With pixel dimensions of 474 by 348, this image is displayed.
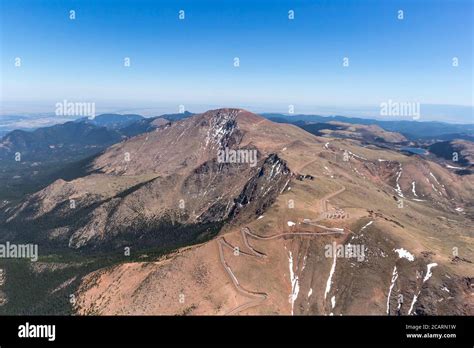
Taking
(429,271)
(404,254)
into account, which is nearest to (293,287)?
(404,254)

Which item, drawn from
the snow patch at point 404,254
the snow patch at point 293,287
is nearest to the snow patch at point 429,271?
the snow patch at point 404,254

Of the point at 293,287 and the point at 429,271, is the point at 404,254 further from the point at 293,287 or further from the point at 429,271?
the point at 293,287

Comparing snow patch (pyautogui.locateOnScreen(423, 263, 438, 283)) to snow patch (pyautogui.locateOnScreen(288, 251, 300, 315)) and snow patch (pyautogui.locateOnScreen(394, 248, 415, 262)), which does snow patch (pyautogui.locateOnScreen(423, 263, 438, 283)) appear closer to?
snow patch (pyautogui.locateOnScreen(394, 248, 415, 262))

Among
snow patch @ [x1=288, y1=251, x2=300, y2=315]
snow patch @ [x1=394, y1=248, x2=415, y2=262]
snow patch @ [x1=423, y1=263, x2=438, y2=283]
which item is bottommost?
snow patch @ [x1=288, y1=251, x2=300, y2=315]

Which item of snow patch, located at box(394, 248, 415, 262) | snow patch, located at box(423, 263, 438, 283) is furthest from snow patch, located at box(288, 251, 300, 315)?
snow patch, located at box(423, 263, 438, 283)

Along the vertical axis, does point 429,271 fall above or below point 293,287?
above

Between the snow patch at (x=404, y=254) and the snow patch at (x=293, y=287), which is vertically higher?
the snow patch at (x=404, y=254)

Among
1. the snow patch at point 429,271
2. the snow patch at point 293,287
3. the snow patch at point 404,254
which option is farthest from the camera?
the snow patch at point 404,254

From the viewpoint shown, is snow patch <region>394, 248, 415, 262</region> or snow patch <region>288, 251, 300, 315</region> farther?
snow patch <region>394, 248, 415, 262</region>

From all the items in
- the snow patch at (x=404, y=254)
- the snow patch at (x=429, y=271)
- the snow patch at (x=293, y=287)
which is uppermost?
the snow patch at (x=404, y=254)

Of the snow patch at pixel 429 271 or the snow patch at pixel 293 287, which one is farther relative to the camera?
the snow patch at pixel 293 287

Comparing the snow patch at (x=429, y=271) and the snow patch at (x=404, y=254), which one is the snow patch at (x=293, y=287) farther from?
the snow patch at (x=429, y=271)
